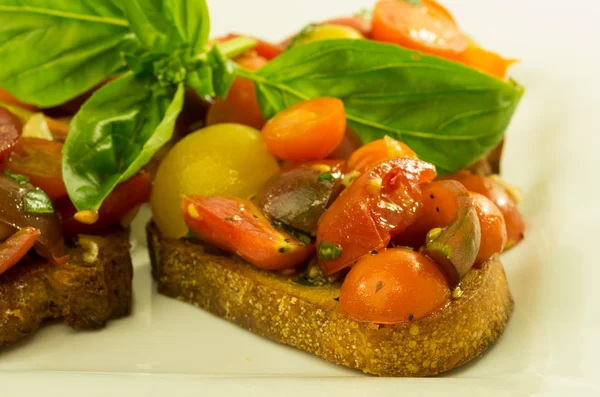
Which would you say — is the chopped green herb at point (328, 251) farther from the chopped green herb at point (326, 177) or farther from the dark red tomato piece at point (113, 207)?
the dark red tomato piece at point (113, 207)

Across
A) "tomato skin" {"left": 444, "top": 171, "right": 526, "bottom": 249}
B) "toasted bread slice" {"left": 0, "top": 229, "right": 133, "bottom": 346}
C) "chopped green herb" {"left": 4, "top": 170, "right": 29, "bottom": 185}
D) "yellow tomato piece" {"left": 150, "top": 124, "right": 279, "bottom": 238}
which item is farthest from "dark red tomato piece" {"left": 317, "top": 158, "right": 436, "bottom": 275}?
"chopped green herb" {"left": 4, "top": 170, "right": 29, "bottom": 185}

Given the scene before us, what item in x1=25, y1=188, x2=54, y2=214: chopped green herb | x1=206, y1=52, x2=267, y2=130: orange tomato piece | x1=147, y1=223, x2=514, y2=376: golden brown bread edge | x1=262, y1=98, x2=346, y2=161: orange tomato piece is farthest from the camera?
x1=206, y1=52, x2=267, y2=130: orange tomato piece

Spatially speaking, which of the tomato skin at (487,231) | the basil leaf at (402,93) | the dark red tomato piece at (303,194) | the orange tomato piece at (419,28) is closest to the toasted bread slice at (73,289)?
the dark red tomato piece at (303,194)

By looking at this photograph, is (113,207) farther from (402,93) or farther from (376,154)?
(402,93)

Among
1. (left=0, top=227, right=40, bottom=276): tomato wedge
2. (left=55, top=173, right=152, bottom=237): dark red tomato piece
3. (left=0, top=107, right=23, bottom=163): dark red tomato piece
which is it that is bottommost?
(left=55, top=173, right=152, bottom=237): dark red tomato piece

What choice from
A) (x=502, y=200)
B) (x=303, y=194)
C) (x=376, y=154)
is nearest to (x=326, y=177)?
(x=303, y=194)

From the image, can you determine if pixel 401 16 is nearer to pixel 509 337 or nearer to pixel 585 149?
pixel 585 149

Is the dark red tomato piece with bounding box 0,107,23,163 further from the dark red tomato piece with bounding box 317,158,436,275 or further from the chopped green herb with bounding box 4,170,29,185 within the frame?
the dark red tomato piece with bounding box 317,158,436,275
